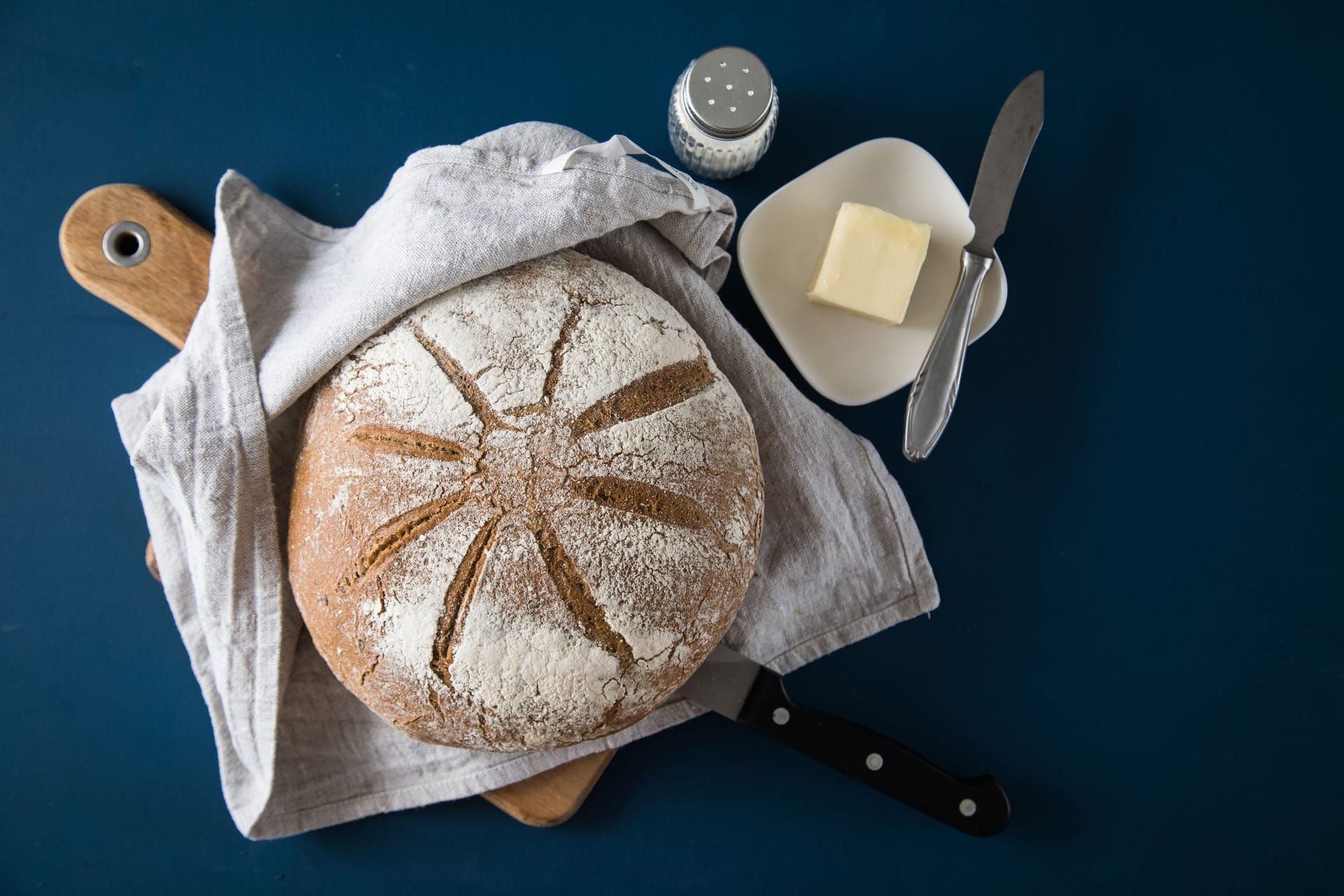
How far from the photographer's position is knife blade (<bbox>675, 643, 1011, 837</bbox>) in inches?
48.9

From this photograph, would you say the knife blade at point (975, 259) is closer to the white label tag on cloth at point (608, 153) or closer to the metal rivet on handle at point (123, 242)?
the white label tag on cloth at point (608, 153)

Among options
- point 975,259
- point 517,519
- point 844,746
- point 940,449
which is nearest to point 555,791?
point 844,746

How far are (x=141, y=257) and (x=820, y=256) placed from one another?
1.14m

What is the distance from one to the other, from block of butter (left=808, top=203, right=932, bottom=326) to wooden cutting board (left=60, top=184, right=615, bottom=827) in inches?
33.0

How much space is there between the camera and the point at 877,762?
1296 millimetres

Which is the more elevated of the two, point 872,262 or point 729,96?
point 729,96

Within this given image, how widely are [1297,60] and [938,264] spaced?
0.82 m

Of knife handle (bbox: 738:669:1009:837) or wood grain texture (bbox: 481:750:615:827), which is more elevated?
knife handle (bbox: 738:669:1009:837)

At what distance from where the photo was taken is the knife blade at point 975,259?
1.27m

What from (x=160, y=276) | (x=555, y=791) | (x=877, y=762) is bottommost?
(x=555, y=791)

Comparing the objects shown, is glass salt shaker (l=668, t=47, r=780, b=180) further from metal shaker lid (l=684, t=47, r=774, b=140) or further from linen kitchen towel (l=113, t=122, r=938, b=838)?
linen kitchen towel (l=113, t=122, r=938, b=838)

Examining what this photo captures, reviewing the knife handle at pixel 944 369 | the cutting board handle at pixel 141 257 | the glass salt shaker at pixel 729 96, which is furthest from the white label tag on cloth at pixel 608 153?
the cutting board handle at pixel 141 257

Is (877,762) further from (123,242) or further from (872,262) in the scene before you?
(123,242)

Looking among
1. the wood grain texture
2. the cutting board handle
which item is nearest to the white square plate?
the wood grain texture
